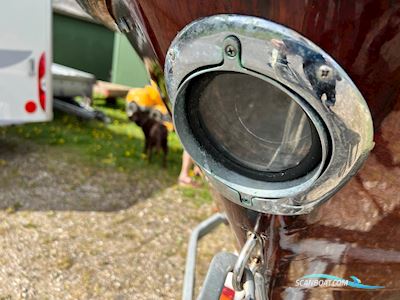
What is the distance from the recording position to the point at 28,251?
3654mm

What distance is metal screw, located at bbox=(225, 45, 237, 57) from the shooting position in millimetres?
901

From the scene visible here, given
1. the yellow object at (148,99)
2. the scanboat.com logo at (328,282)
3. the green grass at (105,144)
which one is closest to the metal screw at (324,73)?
the scanboat.com logo at (328,282)

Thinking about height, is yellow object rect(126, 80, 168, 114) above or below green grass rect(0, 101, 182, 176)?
above

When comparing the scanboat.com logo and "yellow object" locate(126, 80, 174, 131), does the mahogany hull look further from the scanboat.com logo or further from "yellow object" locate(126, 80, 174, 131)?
"yellow object" locate(126, 80, 174, 131)

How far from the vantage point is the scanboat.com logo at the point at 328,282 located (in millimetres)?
1335

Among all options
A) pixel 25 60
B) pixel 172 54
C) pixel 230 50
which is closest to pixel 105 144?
pixel 25 60

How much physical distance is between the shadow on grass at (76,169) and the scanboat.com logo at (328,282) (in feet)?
11.3

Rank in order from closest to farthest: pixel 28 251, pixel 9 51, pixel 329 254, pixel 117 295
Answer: pixel 329 254, pixel 117 295, pixel 28 251, pixel 9 51

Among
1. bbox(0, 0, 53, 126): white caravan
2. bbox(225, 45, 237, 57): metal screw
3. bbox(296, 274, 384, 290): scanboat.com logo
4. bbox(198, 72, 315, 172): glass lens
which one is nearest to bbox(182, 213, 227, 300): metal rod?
bbox(296, 274, 384, 290): scanboat.com logo

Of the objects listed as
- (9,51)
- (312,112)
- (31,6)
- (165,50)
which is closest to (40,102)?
(9,51)

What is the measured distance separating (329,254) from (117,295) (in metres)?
2.30

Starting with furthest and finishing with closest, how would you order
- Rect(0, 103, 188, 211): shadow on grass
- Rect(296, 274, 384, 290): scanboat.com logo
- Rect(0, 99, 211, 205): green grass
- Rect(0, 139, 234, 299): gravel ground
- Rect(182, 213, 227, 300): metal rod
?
Rect(0, 99, 211, 205): green grass, Rect(0, 103, 188, 211): shadow on grass, Rect(0, 139, 234, 299): gravel ground, Rect(182, 213, 227, 300): metal rod, Rect(296, 274, 384, 290): scanboat.com logo

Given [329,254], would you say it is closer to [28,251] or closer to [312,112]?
[312,112]

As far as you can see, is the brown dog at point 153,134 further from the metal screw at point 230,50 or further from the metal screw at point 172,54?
the metal screw at point 230,50
